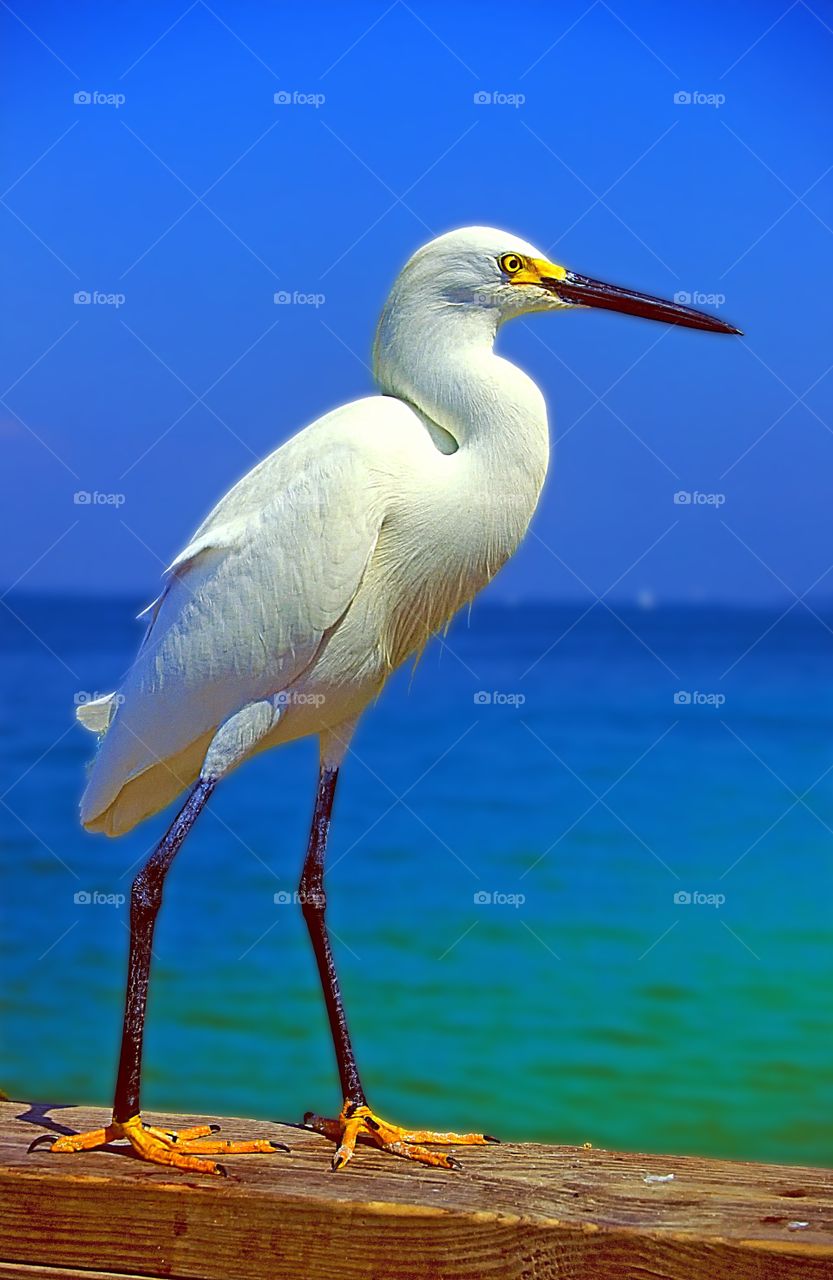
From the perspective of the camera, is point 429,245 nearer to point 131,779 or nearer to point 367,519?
point 367,519

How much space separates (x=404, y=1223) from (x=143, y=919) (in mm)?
601

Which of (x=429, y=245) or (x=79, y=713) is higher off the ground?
(x=429, y=245)

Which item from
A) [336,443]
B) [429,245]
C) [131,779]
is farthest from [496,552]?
[131,779]

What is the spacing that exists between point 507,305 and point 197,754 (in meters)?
0.77

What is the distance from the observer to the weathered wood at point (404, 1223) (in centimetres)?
133

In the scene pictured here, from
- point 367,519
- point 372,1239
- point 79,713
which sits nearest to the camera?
point 372,1239

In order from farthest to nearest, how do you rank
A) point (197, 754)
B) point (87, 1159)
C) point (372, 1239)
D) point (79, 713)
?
1. point (79, 713)
2. point (197, 754)
3. point (87, 1159)
4. point (372, 1239)

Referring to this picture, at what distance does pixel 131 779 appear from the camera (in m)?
2.00

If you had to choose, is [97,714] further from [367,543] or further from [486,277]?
[486,277]

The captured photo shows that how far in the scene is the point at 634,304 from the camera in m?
1.90

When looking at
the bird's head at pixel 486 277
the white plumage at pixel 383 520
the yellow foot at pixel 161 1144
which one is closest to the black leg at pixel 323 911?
the white plumage at pixel 383 520

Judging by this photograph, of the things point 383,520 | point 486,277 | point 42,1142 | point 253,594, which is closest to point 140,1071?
point 42,1142

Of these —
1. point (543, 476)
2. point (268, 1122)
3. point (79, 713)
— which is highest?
point (543, 476)

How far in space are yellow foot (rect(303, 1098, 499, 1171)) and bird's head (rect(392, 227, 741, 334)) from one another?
108 cm
